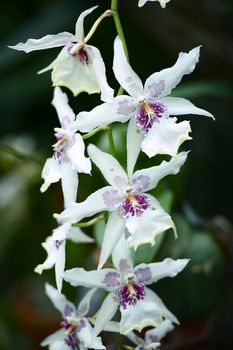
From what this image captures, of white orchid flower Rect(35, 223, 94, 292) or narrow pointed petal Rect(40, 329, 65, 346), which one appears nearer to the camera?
white orchid flower Rect(35, 223, 94, 292)

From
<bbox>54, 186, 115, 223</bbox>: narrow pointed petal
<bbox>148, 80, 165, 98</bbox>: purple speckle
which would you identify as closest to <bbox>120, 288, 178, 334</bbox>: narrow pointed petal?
<bbox>54, 186, 115, 223</bbox>: narrow pointed petal

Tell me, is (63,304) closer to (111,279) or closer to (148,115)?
(111,279)

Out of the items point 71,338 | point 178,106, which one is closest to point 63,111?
point 178,106

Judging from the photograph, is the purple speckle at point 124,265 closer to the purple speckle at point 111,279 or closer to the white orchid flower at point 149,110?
the purple speckle at point 111,279

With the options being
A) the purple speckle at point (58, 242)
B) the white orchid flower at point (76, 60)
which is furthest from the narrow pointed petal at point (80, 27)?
the purple speckle at point (58, 242)

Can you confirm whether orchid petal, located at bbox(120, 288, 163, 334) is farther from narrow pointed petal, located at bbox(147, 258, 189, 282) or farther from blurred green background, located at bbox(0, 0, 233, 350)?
blurred green background, located at bbox(0, 0, 233, 350)

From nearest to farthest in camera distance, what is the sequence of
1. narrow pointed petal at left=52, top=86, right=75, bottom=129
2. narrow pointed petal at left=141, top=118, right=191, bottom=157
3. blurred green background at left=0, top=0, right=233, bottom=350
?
1. narrow pointed petal at left=141, top=118, right=191, bottom=157
2. narrow pointed petal at left=52, top=86, right=75, bottom=129
3. blurred green background at left=0, top=0, right=233, bottom=350

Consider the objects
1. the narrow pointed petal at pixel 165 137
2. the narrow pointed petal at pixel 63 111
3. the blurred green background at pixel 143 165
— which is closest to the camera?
the narrow pointed petal at pixel 165 137

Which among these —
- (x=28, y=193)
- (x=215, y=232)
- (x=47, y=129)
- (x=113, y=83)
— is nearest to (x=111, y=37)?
(x=113, y=83)
